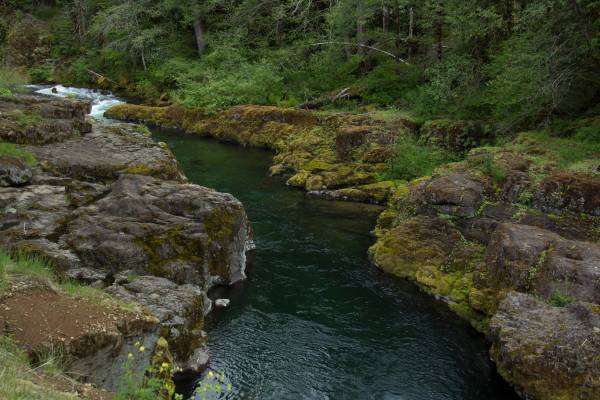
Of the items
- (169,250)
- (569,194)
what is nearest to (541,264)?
(569,194)

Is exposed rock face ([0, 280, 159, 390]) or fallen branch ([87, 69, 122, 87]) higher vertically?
fallen branch ([87, 69, 122, 87])

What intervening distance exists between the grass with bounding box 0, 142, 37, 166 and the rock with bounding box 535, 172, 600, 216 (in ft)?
42.7

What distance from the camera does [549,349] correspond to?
366 inches

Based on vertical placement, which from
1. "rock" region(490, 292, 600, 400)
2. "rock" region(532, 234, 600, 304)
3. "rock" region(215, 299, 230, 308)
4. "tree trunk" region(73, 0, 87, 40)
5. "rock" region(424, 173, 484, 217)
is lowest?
"rock" region(215, 299, 230, 308)

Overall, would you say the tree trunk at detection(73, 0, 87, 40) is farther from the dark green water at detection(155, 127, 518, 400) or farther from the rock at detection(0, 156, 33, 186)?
the rock at detection(0, 156, 33, 186)

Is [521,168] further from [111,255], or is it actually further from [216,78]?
[216,78]

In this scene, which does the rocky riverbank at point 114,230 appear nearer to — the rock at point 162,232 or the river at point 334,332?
the rock at point 162,232

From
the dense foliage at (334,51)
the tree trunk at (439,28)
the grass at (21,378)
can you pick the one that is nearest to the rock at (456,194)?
the dense foliage at (334,51)

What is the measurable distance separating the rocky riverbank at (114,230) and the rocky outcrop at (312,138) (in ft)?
22.1

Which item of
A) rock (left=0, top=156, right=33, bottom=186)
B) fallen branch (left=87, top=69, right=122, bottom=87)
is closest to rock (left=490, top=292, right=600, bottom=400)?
rock (left=0, top=156, right=33, bottom=186)

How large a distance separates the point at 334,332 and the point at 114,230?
17.4 ft

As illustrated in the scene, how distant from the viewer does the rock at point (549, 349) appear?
892cm

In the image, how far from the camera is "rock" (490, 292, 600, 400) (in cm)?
892

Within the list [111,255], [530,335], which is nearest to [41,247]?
[111,255]
